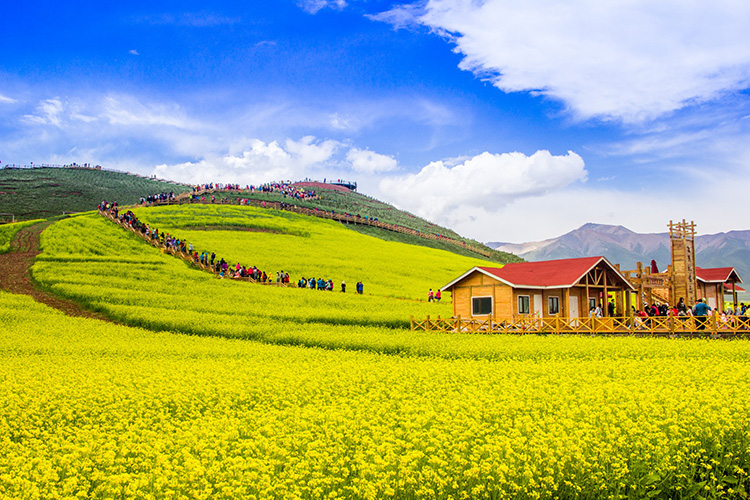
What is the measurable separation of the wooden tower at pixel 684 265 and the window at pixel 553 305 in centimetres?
876

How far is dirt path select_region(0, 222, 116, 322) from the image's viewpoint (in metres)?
38.4

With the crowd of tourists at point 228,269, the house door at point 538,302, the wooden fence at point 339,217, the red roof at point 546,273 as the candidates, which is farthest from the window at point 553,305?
the wooden fence at point 339,217

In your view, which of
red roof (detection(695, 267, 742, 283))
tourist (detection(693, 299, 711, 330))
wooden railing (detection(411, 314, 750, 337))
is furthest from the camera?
red roof (detection(695, 267, 742, 283))

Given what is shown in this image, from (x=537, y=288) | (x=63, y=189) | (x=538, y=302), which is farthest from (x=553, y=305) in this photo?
(x=63, y=189)

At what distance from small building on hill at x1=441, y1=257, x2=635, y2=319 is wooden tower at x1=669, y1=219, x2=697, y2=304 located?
3337mm

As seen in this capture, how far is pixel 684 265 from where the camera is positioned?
40.4 meters

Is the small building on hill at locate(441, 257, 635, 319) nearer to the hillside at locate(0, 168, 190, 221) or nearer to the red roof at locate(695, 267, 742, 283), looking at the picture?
the red roof at locate(695, 267, 742, 283)

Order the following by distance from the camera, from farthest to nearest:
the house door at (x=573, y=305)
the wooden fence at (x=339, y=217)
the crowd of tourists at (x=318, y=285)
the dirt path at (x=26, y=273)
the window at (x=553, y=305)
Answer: the wooden fence at (x=339, y=217) → the crowd of tourists at (x=318, y=285) → the house door at (x=573, y=305) → the window at (x=553, y=305) → the dirt path at (x=26, y=273)

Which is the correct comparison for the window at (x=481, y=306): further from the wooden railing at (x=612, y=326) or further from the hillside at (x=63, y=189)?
the hillside at (x=63, y=189)

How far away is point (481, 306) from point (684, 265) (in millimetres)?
15041

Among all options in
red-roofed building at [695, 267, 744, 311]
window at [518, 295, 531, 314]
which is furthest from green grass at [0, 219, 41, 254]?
red-roofed building at [695, 267, 744, 311]

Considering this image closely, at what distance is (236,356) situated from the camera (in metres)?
26.1

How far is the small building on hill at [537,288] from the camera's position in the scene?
38.4 m

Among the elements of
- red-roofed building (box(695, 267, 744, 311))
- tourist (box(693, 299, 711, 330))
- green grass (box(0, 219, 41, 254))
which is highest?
green grass (box(0, 219, 41, 254))
